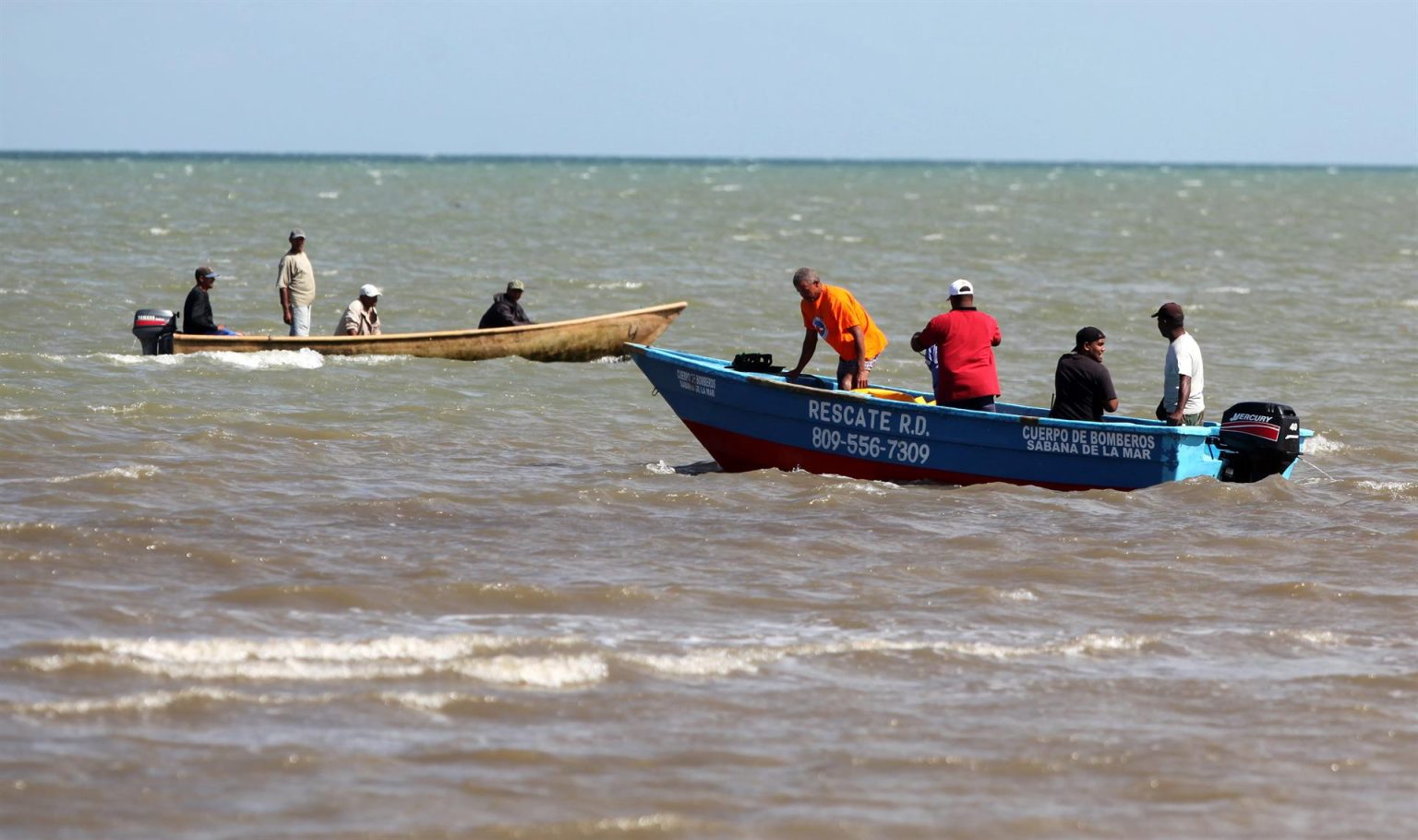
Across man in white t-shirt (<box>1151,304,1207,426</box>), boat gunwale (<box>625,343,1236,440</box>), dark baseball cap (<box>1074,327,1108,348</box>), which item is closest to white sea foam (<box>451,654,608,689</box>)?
boat gunwale (<box>625,343,1236,440</box>)

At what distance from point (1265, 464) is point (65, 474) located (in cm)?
923

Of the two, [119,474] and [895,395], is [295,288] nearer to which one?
[119,474]

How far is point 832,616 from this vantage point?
9.97 m

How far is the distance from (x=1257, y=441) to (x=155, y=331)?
1287cm

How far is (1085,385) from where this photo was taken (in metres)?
14.1

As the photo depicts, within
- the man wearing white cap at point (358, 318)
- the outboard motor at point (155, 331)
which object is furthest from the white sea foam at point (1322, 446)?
the outboard motor at point (155, 331)

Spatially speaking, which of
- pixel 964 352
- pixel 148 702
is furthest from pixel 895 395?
pixel 148 702

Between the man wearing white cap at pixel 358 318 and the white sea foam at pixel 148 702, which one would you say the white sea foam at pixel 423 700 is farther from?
the man wearing white cap at pixel 358 318

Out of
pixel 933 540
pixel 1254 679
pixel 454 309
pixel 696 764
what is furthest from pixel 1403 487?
pixel 454 309

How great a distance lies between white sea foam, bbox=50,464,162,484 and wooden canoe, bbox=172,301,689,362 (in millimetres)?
6633

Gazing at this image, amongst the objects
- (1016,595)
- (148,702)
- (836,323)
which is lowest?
(148,702)

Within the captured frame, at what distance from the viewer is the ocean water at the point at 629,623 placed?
7121 mm

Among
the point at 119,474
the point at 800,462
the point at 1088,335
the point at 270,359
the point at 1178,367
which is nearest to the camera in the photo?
the point at 119,474

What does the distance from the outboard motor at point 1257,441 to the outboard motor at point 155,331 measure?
12.4 metres
